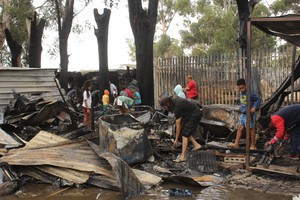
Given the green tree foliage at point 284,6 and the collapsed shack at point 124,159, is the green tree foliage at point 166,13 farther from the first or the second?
the collapsed shack at point 124,159

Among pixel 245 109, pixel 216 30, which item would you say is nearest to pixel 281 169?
pixel 245 109

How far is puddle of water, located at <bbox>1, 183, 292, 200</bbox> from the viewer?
5.77 metres

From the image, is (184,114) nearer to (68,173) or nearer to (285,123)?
(285,123)

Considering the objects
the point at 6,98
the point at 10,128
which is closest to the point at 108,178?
the point at 10,128

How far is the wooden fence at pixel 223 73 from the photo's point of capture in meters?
12.1

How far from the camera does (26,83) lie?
13.1 metres

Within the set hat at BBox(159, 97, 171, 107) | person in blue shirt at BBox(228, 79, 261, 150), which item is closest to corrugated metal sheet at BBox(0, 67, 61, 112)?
hat at BBox(159, 97, 171, 107)

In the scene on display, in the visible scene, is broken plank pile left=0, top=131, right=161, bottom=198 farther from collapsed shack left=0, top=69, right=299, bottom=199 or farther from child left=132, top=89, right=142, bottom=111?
child left=132, top=89, right=142, bottom=111

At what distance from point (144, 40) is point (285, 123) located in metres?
7.80

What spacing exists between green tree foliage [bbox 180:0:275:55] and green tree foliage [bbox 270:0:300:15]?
3.63 metres

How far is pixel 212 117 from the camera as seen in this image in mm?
9820

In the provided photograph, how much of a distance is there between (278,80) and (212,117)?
3.49m

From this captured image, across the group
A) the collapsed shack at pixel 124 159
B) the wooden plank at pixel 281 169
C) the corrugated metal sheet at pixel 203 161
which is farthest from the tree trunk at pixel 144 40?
the wooden plank at pixel 281 169

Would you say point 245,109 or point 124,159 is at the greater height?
point 245,109
